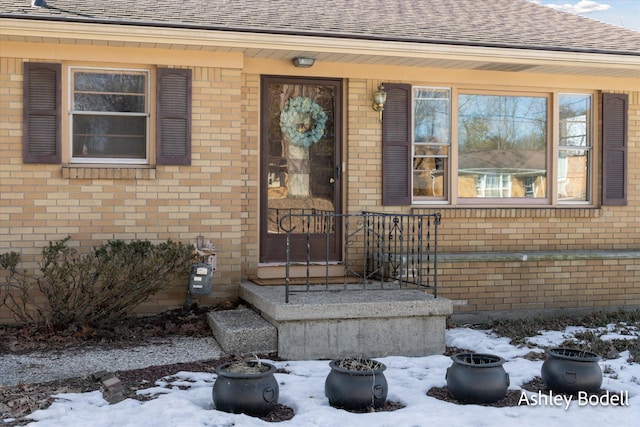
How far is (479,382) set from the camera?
16.4 ft

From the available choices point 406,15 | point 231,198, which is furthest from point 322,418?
point 406,15

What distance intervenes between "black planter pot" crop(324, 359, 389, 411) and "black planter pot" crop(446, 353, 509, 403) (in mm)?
576

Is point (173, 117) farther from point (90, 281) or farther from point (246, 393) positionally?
point (246, 393)

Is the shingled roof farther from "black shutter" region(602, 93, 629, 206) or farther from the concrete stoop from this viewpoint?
the concrete stoop

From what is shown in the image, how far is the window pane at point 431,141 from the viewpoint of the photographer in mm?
8656

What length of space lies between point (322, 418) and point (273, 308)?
175 centimetres

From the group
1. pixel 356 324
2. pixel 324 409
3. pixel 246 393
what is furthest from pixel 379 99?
pixel 246 393

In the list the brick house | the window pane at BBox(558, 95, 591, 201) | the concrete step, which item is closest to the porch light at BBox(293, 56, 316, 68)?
the brick house

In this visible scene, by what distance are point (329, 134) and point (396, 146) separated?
0.84 m

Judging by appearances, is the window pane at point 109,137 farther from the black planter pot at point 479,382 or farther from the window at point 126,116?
the black planter pot at point 479,382

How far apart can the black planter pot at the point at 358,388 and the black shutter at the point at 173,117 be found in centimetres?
356

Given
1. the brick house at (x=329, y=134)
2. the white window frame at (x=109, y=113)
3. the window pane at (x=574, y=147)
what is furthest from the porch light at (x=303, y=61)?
the window pane at (x=574, y=147)

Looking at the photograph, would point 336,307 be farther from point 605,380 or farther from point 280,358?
point 605,380

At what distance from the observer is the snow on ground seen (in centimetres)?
458
